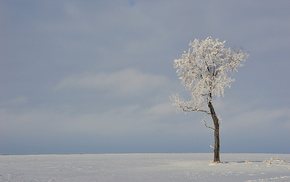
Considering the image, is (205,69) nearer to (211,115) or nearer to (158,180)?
(211,115)

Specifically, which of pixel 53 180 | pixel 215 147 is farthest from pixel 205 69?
pixel 53 180

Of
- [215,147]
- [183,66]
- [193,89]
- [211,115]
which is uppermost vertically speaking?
[183,66]

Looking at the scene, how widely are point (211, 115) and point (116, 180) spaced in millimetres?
19283

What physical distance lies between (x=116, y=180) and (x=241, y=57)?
76.4ft

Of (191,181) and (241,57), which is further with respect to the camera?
(241,57)

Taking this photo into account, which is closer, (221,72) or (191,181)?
(191,181)

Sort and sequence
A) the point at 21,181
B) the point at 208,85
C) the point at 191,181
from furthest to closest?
the point at 208,85 < the point at 21,181 < the point at 191,181

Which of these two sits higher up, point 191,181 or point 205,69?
point 205,69

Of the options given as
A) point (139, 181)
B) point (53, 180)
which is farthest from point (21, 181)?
point (139, 181)

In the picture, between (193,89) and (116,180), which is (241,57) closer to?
(193,89)

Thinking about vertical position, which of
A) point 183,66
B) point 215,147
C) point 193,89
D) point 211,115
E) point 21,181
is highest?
point 183,66

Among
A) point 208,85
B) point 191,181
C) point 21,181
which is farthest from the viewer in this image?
point 208,85

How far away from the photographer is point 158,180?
19969 millimetres

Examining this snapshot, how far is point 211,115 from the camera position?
3678 cm
